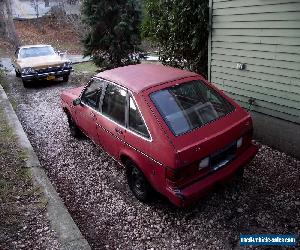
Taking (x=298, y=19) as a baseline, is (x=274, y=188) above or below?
below

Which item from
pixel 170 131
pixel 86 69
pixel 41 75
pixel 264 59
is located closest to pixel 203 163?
pixel 170 131

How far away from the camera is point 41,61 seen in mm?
12156

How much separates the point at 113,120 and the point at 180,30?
3621 mm

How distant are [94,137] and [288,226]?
136 inches

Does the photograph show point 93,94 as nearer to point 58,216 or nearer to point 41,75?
point 58,216

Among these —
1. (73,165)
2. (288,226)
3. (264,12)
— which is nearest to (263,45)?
(264,12)

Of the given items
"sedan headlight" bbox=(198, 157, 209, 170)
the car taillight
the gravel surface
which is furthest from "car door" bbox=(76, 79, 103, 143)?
"sedan headlight" bbox=(198, 157, 209, 170)

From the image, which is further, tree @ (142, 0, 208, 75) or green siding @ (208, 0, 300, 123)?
tree @ (142, 0, 208, 75)

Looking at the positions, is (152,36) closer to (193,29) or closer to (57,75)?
(193,29)

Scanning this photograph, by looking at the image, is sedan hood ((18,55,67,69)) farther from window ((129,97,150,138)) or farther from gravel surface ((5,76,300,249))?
window ((129,97,150,138))

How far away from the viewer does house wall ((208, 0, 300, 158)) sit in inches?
213

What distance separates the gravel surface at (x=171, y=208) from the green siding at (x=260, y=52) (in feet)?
3.42

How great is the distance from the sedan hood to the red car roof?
7214 mm

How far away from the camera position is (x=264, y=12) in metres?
5.66
